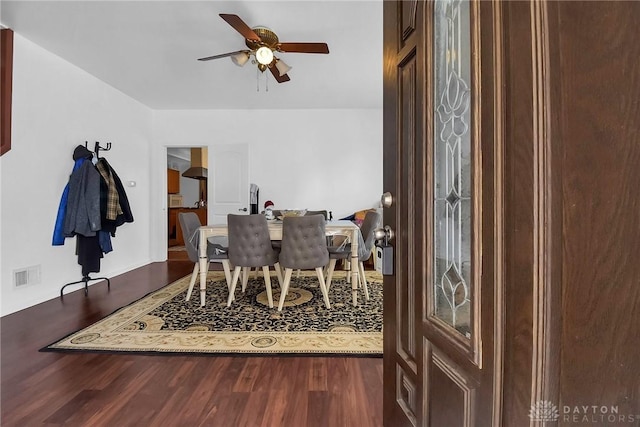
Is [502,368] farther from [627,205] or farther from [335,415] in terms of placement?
[335,415]

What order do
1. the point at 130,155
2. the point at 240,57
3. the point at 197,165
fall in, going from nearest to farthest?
1. the point at 240,57
2. the point at 130,155
3. the point at 197,165

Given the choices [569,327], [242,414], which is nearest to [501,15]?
[569,327]

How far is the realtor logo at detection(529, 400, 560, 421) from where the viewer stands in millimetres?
459

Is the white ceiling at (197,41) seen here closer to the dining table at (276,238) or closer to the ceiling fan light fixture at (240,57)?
the ceiling fan light fixture at (240,57)

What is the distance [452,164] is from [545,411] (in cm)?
51

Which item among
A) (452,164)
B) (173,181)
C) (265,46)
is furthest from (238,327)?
(173,181)

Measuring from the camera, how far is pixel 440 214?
2.60ft

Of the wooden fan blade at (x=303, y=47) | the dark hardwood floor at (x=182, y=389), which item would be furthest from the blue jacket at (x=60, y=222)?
the wooden fan blade at (x=303, y=47)

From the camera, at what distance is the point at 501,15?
1.73 feet

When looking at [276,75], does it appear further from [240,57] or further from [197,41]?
[197,41]

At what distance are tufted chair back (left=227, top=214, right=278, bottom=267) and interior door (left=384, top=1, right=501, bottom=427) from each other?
1843 mm

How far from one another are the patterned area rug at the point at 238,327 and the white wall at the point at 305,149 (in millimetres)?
2347

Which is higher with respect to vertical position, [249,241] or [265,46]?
[265,46]

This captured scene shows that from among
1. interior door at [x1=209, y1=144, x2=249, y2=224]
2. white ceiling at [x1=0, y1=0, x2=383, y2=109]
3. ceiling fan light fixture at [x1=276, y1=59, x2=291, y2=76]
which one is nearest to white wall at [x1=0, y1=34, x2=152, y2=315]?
white ceiling at [x1=0, y1=0, x2=383, y2=109]
